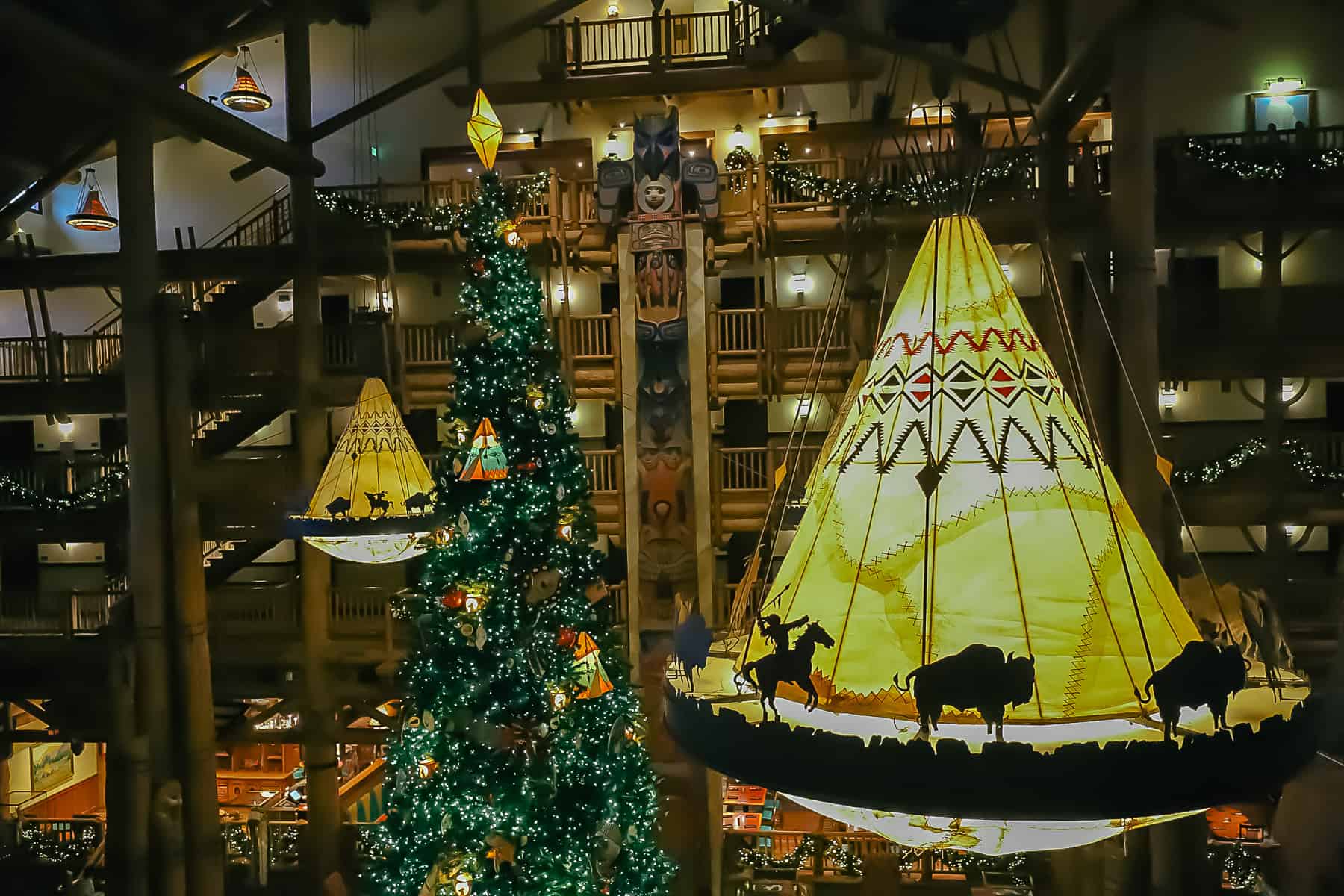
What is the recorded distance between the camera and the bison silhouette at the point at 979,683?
1.46 meters

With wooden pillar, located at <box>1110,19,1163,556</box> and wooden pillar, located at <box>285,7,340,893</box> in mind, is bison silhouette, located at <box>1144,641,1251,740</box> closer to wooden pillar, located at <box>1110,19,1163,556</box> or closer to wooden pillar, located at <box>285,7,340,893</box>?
wooden pillar, located at <box>1110,19,1163,556</box>

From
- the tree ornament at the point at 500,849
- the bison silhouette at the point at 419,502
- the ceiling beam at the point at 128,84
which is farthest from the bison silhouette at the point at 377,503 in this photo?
the ceiling beam at the point at 128,84

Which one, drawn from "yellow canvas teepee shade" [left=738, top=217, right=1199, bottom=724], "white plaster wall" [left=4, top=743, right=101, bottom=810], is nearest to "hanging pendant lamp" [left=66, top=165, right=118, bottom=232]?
"white plaster wall" [left=4, top=743, right=101, bottom=810]

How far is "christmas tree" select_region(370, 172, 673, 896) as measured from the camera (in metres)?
6.03

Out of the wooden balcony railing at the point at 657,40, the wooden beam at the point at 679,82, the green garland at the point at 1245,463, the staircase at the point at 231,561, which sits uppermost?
the wooden balcony railing at the point at 657,40

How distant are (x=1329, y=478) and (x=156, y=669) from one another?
1281 cm

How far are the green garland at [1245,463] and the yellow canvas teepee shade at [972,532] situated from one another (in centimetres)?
977

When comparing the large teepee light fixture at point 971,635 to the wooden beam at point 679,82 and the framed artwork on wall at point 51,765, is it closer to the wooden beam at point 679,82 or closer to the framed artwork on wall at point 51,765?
the wooden beam at point 679,82

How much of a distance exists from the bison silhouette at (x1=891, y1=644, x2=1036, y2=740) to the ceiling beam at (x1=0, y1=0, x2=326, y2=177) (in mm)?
8910

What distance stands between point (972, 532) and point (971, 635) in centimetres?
21

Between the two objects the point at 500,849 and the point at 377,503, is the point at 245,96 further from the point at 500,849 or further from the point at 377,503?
the point at 500,849

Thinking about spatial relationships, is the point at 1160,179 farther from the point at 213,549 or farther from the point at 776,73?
the point at 213,549

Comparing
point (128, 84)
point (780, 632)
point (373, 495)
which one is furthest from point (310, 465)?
point (780, 632)

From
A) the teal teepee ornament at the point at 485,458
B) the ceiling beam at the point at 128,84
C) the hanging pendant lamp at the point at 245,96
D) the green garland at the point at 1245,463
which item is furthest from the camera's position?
the hanging pendant lamp at the point at 245,96
